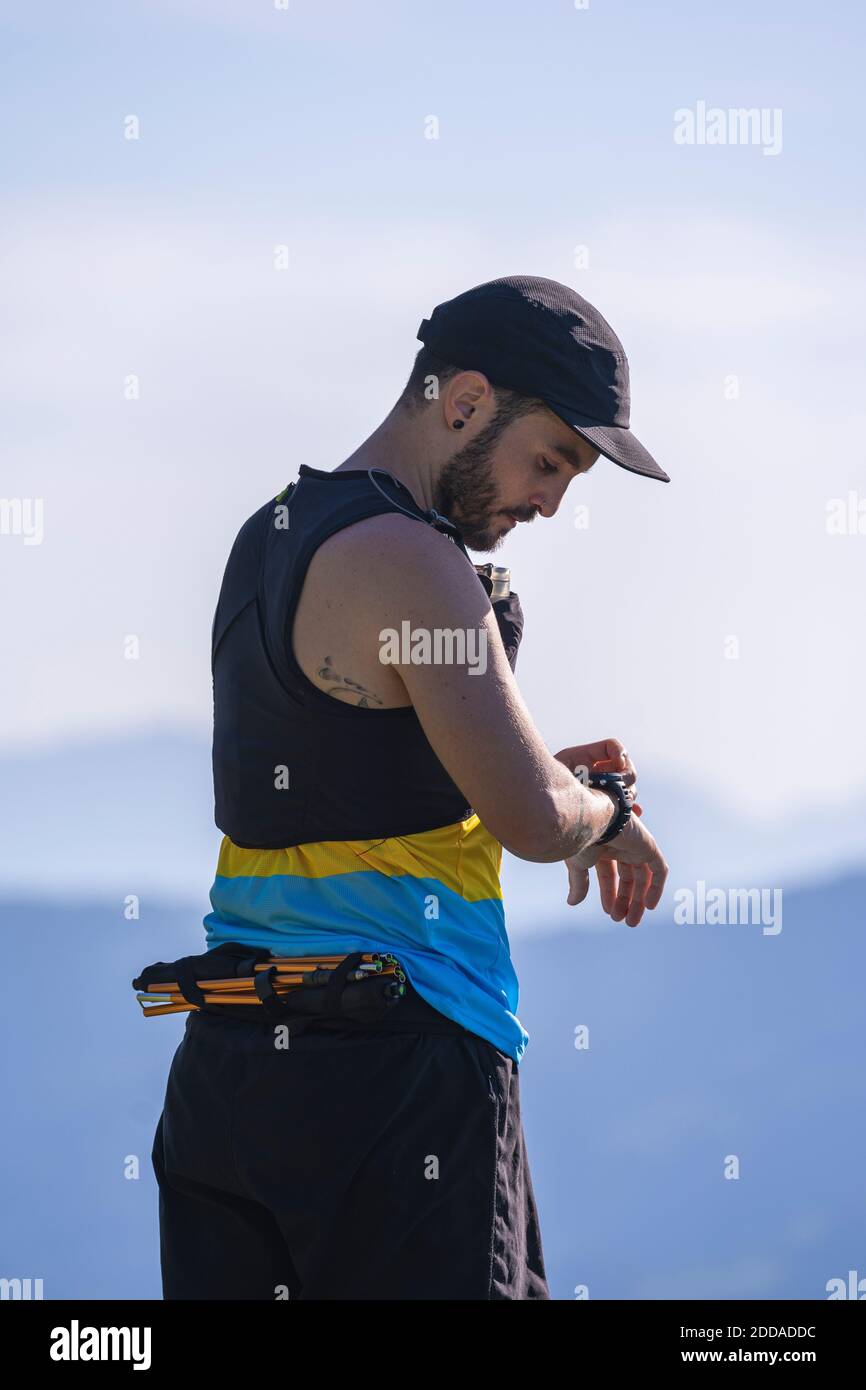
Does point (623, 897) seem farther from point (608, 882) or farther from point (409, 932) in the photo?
point (409, 932)

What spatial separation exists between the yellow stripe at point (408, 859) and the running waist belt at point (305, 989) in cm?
11

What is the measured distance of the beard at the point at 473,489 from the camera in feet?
6.35

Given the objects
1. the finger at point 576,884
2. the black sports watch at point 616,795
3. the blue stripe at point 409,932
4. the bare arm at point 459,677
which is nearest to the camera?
the bare arm at point 459,677

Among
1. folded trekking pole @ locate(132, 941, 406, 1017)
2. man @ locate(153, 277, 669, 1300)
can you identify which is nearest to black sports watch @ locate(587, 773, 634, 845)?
man @ locate(153, 277, 669, 1300)

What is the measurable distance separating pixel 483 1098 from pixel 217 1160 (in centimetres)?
36

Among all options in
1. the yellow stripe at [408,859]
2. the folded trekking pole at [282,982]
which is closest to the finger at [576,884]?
the yellow stripe at [408,859]

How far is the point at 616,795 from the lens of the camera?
6.64 feet

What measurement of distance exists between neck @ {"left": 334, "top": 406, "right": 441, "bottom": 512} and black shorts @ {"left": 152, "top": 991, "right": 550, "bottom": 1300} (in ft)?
2.18

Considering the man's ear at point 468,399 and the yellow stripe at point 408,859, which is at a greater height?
the man's ear at point 468,399

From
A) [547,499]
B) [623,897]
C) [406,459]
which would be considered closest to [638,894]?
[623,897]

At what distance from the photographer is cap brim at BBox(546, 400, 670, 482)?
1.88 meters

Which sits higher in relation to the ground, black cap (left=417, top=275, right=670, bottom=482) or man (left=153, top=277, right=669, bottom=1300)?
black cap (left=417, top=275, right=670, bottom=482)

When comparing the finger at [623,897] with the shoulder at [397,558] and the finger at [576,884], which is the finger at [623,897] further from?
the shoulder at [397,558]

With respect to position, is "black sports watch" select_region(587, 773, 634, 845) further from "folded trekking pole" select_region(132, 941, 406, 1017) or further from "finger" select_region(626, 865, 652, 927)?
"folded trekking pole" select_region(132, 941, 406, 1017)
